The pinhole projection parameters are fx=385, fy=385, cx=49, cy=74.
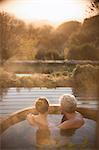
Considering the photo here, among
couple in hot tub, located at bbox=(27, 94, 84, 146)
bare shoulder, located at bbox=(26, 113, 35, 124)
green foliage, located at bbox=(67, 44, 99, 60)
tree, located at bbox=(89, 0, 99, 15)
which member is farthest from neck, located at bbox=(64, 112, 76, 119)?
tree, located at bbox=(89, 0, 99, 15)

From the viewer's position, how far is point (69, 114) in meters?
1.80

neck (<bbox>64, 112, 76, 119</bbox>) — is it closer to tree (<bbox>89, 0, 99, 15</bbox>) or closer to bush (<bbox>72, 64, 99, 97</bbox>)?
bush (<bbox>72, 64, 99, 97</bbox>)

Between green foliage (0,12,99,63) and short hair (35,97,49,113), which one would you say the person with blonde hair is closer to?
short hair (35,97,49,113)

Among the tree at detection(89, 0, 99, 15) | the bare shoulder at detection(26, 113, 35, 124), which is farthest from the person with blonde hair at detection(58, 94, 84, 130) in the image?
the tree at detection(89, 0, 99, 15)

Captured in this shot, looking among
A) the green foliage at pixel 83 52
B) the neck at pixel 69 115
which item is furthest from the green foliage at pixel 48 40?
the neck at pixel 69 115

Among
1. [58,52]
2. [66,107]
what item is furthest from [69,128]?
[58,52]

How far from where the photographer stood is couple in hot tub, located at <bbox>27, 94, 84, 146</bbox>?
1.79m

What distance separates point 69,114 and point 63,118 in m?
0.03

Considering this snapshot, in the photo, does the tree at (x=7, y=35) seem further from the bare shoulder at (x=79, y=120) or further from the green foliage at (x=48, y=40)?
the bare shoulder at (x=79, y=120)

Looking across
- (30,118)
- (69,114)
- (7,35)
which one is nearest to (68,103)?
(69,114)

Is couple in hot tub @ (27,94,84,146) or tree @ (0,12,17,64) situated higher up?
tree @ (0,12,17,64)

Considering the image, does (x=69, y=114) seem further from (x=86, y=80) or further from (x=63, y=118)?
(x=86, y=80)

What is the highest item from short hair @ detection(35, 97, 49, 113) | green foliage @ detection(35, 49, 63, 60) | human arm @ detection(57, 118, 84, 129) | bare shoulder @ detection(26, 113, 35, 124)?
green foliage @ detection(35, 49, 63, 60)

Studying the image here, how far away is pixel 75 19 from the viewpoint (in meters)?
1.77
